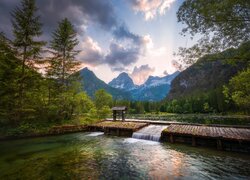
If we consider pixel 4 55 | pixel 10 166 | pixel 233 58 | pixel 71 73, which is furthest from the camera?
pixel 71 73

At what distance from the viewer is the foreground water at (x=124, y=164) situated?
30.1 feet

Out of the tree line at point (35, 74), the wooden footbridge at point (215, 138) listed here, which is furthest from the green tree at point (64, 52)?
the wooden footbridge at point (215, 138)

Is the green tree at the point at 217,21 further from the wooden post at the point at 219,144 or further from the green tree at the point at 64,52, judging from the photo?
the green tree at the point at 64,52

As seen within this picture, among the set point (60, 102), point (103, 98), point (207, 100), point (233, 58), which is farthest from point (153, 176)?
point (207, 100)

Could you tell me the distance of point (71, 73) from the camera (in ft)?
99.7

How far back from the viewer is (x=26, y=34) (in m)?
23.8

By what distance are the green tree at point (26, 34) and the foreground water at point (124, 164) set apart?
1338 centimetres

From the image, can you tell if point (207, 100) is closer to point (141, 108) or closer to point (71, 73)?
point (141, 108)

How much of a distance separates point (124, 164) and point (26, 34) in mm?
25270

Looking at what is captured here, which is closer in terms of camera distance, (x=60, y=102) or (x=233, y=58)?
(x=233, y=58)

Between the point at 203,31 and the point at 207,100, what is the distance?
97.3m

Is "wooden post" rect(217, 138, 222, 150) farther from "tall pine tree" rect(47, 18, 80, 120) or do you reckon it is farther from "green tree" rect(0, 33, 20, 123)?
"green tree" rect(0, 33, 20, 123)

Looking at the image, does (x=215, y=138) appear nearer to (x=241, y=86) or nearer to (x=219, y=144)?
(x=219, y=144)

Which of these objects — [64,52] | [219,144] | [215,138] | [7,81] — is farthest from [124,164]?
[64,52]
